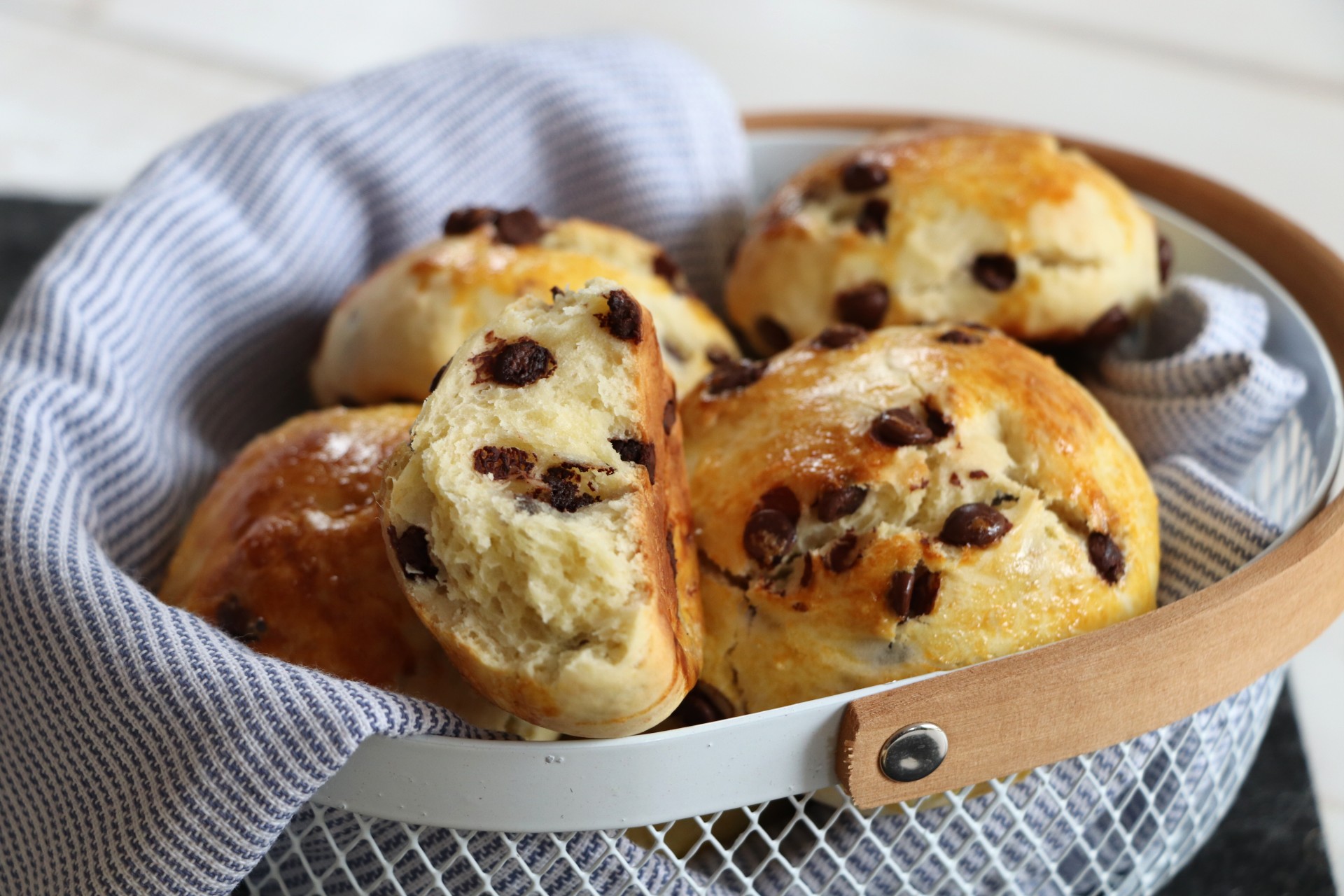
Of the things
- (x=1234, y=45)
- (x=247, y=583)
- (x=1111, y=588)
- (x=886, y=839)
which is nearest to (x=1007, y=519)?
(x=1111, y=588)

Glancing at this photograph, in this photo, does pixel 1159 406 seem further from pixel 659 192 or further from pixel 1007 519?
pixel 659 192

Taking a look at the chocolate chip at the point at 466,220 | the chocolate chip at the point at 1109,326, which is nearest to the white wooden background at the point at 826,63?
the chocolate chip at the point at 1109,326

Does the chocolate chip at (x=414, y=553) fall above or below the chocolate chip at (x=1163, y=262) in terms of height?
above

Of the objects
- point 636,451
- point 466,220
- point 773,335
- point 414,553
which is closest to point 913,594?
Answer: point 636,451

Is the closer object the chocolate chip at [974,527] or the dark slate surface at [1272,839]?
the chocolate chip at [974,527]

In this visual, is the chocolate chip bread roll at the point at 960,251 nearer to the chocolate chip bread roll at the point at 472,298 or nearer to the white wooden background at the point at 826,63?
the chocolate chip bread roll at the point at 472,298

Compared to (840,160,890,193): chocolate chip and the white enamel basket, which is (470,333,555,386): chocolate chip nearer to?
the white enamel basket

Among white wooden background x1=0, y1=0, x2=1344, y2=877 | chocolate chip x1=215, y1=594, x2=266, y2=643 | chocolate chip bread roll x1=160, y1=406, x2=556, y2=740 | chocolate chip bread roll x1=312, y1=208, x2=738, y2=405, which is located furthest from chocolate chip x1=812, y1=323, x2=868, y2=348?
white wooden background x1=0, y1=0, x2=1344, y2=877

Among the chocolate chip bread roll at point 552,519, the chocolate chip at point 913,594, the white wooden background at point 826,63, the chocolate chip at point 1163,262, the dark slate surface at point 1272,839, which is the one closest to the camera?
the chocolate chip bread roll at point 552,519
